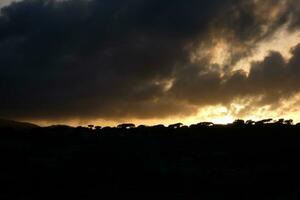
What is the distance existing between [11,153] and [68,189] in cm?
687

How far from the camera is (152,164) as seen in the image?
3534cm

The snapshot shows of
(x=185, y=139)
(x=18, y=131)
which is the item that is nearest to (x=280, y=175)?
(x=185, y=139)

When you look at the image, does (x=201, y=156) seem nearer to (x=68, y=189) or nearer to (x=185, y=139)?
(x=185, y=139)

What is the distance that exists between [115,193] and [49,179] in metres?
4.60

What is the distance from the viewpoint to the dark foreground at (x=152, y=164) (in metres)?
32.4

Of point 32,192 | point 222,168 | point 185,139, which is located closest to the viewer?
point 32,192

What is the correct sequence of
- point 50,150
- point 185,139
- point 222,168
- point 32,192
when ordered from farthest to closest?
point 185,139, point 50,150, point 222,168, point 32,192

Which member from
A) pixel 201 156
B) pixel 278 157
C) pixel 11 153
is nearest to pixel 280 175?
pixel 278 157

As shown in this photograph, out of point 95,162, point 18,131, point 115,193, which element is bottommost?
point 115,193

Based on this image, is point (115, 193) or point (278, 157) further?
point (278, 157)

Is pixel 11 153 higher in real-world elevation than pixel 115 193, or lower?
higher

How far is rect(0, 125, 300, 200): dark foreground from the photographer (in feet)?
106

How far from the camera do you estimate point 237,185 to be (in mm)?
32562

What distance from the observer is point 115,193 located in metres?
32.3
